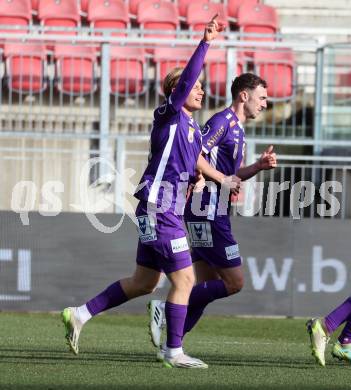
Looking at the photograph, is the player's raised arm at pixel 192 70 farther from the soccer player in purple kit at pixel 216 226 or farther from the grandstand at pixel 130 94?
the grandstand at pixel 130 94

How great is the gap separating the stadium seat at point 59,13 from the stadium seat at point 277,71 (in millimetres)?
3063

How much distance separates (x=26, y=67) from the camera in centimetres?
1498

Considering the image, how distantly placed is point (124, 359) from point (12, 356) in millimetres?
844

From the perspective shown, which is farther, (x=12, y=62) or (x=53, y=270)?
(x=12, y=62)

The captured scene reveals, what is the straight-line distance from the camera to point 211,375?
719 cm

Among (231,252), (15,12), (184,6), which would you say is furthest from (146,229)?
(184,6)

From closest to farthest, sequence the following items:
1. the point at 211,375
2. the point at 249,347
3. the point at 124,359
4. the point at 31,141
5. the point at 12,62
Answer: the point at 211,375, the point at 124,359, the point at 249,347, the point at 31,141, the point at 12,62

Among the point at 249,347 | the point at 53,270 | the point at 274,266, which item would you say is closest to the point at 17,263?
the point at 53,270

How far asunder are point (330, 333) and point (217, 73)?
307 inches

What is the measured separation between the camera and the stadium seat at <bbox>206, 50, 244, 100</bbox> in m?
15.0

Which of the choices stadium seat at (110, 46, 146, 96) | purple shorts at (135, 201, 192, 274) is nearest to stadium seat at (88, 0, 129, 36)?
stadium seat at (110, 46, 146, 96)

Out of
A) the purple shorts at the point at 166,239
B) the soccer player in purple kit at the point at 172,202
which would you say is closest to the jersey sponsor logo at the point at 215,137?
the soccer player in purple kit at the point at 172,202

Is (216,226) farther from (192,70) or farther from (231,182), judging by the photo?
Result: (192,70)

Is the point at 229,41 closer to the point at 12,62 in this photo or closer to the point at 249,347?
the point at 12,62
